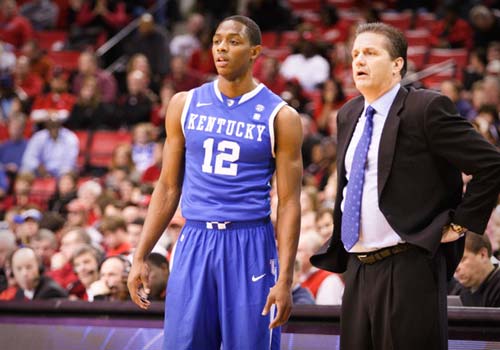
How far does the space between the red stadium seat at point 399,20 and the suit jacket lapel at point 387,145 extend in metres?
10.6

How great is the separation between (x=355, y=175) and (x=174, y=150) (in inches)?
34.9

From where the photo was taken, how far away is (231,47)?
4.33 metres

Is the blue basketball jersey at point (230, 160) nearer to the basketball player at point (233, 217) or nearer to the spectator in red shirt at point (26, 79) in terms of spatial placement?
the basketball player at point (233, 217)

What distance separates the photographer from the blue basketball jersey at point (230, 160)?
4.29m

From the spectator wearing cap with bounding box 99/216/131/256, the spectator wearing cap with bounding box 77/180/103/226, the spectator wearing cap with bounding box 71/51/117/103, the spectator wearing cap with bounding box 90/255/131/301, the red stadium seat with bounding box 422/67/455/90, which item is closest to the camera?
the spectator wearing cap with bounding box 90/255/131/301

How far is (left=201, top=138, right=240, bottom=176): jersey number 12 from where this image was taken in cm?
430

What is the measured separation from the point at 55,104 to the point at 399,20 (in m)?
5.11

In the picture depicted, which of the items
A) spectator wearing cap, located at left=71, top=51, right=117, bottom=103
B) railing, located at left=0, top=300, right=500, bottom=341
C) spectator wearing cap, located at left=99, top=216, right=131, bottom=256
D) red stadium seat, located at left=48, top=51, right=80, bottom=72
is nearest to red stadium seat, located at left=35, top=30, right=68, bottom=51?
red stadium seat, located at left=48, top=51, right=80, bottom=72

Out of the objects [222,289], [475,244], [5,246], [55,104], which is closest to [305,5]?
[55,104]

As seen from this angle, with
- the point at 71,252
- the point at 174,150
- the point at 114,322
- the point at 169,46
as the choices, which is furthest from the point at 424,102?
the point at 169,46

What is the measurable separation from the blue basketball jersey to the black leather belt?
1.75ft

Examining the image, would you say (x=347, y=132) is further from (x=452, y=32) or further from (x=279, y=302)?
(x=452, y=32)

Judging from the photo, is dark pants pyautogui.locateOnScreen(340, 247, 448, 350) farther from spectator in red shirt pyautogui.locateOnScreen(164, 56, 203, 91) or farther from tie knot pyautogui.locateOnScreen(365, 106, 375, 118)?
spectator in red shirt pyautogui.locateOnScreen(164, 56, 203, 91)

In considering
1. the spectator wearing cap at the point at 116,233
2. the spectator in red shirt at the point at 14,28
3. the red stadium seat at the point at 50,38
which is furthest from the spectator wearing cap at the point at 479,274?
the red stadium seat at the point at 50,38
